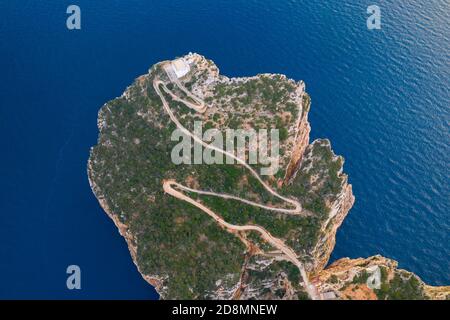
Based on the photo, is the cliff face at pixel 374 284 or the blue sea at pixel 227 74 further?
the blue sea at pixel 227 74

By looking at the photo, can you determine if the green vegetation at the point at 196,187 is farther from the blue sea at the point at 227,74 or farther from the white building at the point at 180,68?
the blue sea at the point at 227,74

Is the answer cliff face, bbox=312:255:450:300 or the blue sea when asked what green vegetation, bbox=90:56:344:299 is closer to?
cliff face, bbox=312:255:450:300

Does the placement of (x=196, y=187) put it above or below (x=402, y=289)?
above

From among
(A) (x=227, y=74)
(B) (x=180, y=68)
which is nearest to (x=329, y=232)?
(B) (x=180, y=68)

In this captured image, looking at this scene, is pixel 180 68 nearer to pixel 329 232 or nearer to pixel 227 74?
pixel 227 74

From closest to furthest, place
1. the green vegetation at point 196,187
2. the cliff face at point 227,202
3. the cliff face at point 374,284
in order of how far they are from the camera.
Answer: the cliff face at point 374,284 → the cliff face at point 227,202 → the green vegetation at point 196,187

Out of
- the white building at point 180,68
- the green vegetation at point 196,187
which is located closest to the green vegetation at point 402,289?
the green vegetation at point 196,187
